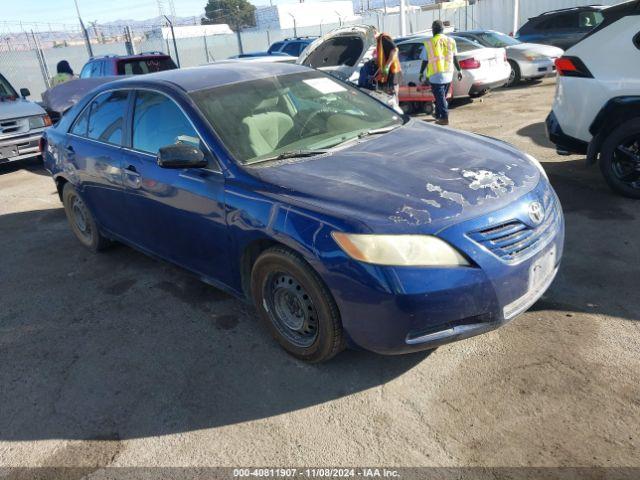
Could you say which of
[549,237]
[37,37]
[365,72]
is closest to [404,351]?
[549,237]

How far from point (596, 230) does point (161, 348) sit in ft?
12.0

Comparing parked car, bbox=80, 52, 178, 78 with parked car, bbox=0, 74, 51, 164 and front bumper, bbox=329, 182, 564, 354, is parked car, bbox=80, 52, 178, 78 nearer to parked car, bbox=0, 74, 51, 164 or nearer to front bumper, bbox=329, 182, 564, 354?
parked car, bbox=0, 74, 51, 164

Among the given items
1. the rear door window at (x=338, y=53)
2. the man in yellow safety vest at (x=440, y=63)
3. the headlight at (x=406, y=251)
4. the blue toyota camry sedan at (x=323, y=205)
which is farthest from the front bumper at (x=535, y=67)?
the headlight at (x=406, y=251)

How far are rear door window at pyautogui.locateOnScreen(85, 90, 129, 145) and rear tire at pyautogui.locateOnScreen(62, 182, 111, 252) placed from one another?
0.78 m

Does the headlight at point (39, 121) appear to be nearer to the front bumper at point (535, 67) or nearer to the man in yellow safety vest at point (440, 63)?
the man in yellow safety vest at point (440, 63)

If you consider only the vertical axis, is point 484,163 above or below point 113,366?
above

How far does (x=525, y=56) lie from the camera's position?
41.2 feet

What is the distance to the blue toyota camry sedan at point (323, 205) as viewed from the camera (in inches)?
101

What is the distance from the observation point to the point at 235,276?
338cm

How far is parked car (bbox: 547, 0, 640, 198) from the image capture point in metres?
4.86

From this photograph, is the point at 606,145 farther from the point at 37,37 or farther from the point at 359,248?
the point at 37,37

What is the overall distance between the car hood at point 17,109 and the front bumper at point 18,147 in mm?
373

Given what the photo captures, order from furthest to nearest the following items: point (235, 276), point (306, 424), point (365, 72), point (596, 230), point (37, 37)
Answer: point (37, 37) → point (365, 72) → point (596, 230) → point (235, 276) → point (306, 424)

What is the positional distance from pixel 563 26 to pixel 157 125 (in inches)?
544
